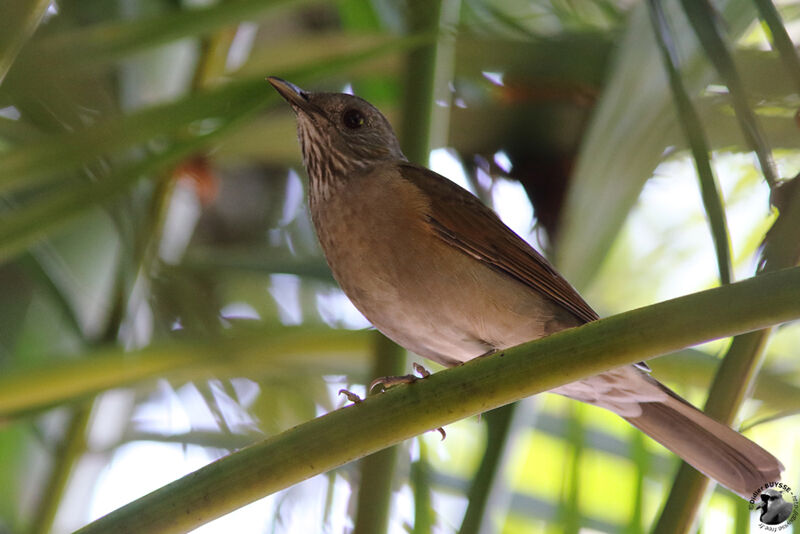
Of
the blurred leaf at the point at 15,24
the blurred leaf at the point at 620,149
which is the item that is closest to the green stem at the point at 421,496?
the blurred leaf at the point at 620,149

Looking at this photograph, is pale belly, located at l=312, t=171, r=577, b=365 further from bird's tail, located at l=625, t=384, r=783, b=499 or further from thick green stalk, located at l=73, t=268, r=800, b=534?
thick green stalk, located at l=73, t=268, r=800, b=534

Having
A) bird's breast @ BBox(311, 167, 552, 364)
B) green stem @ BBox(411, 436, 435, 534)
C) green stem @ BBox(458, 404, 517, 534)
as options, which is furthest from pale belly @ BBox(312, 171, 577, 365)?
green stem @ BBox(458, 404, 517, 534)

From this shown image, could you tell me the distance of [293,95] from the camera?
10.3 feet

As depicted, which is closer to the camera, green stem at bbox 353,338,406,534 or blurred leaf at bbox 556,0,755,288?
green stem at bbox 353,338,406,534

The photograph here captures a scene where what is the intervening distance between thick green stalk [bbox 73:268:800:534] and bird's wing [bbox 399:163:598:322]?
132 centimetres

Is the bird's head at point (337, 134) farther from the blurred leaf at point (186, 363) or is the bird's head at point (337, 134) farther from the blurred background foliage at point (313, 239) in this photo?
the blurred leaf at point (186, 363)

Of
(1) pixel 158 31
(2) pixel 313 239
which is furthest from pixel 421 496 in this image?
(2) pixel 313 239

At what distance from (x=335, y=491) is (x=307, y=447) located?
1364 mm

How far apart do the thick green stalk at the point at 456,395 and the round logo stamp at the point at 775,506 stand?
757 millimetres

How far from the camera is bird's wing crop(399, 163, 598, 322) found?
2725 mm

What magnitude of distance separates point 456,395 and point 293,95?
195 cm

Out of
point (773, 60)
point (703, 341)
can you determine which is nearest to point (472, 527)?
point (703, 341)

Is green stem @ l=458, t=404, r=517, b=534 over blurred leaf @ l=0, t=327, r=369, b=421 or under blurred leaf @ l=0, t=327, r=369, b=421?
under

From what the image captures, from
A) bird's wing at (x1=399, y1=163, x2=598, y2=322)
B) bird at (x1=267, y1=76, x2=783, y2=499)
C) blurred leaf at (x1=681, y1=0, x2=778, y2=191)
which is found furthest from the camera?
bird's wing at (x1=399, y1=163, x2=598, y2=322)
